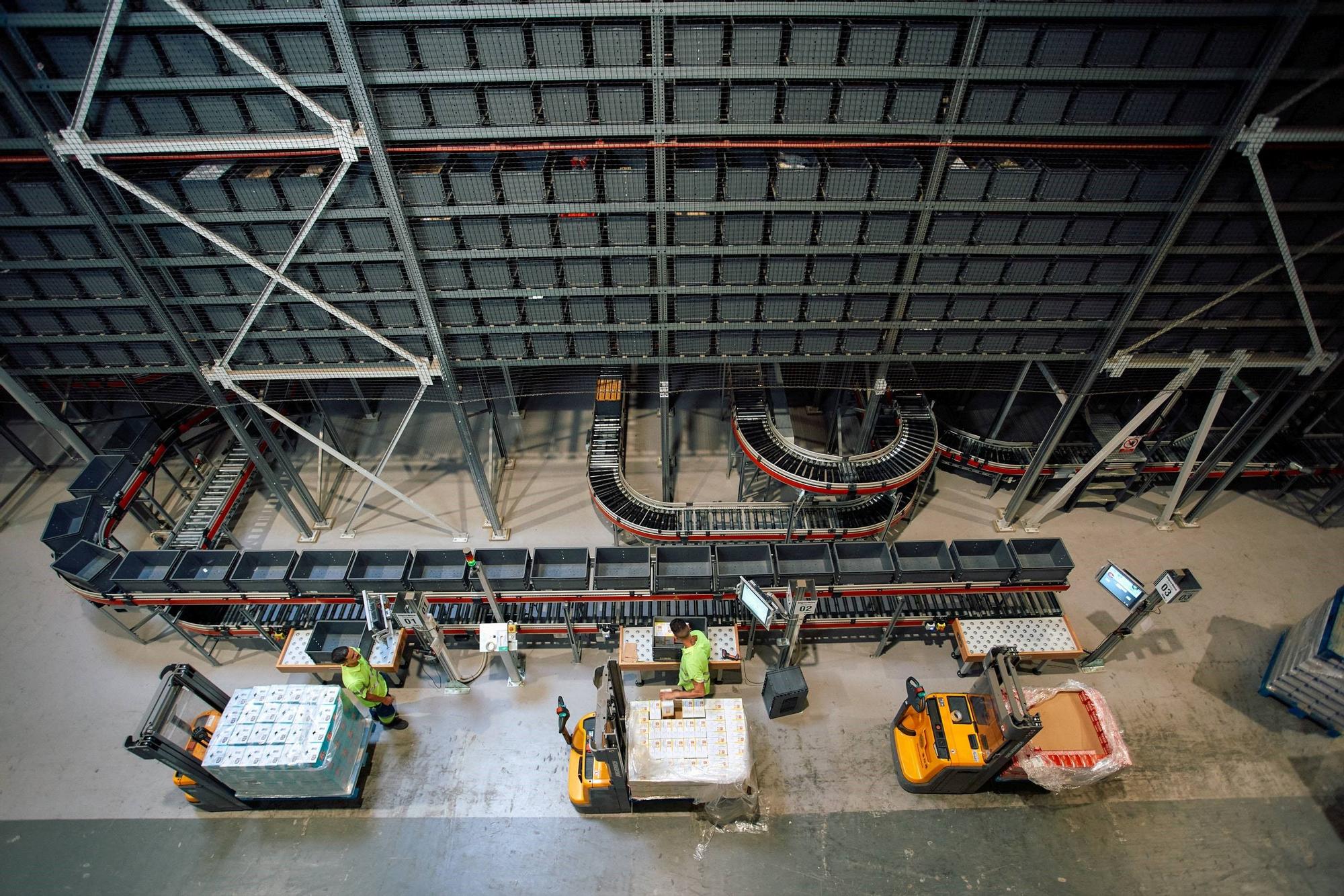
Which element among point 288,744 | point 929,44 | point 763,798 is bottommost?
point 763,798

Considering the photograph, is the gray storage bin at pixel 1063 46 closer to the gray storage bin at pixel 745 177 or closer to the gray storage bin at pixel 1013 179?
the gray storage bin at pixel 1013 179

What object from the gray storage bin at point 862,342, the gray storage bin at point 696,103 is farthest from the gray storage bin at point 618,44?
the gray storage bin at point 862,342

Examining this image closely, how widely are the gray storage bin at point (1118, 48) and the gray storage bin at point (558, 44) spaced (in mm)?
7016

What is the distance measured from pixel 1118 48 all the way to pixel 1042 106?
3.56ft

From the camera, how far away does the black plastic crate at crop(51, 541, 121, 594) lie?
41.3ft

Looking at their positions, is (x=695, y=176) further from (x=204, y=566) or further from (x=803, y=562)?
(x=204, y=566)

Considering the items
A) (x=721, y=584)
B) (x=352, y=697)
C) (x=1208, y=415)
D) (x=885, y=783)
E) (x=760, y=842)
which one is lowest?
(x=760, y=842)

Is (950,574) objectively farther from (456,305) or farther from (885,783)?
(456,305)

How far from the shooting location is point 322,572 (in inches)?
529

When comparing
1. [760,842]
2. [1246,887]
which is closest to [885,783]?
[760,842]

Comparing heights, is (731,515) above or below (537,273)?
below

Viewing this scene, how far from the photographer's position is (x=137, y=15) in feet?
30.6

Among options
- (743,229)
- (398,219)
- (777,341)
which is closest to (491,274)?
(398,219)

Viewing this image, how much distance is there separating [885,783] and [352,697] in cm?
905
